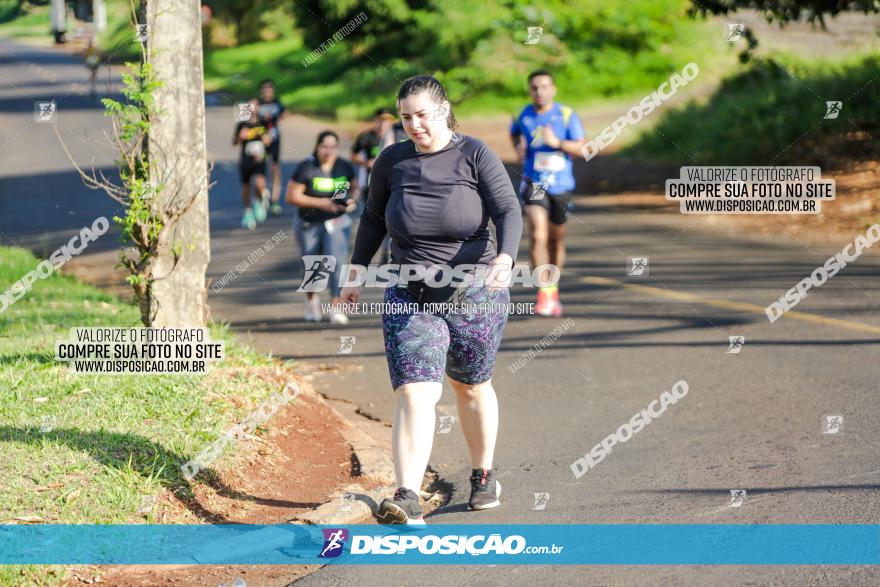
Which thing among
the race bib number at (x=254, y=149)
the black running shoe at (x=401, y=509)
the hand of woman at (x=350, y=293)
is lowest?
the black running shoe at (x=401, y=509)

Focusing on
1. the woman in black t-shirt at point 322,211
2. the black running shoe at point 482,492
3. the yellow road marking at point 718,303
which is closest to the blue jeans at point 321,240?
the woman in black t-shirt at point 322,211

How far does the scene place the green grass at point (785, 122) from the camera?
19.1 metres

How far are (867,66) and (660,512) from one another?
16.6 metres

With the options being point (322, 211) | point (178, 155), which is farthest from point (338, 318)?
point (178, 155)

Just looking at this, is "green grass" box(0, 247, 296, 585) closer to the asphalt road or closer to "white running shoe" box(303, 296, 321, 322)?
the asphalt road

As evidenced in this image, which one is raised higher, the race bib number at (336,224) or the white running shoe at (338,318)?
the race bib number at (336,224)

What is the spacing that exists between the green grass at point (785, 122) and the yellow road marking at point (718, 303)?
24.9ft

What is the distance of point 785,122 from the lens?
20.0 meters

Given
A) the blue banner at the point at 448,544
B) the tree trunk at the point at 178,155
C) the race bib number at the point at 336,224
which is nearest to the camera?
the blue banner at the point at 448,544

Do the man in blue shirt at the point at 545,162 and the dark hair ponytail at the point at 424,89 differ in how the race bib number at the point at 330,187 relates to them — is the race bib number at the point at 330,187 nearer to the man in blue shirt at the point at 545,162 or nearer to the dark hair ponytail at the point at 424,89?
the man in blue shirt at the point at 545,162

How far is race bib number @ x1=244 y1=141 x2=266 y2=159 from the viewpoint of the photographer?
57.1 ft

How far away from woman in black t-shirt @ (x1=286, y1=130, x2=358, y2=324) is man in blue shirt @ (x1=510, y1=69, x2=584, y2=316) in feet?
5.59

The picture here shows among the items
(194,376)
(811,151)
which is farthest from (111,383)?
(811,151)

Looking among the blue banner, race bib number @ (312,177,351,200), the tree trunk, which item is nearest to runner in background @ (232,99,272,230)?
race bib number @ (312,177,351,200)
